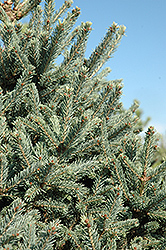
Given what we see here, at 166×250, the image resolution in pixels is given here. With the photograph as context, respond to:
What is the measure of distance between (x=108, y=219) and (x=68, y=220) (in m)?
0.36

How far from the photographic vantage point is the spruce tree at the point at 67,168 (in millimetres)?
1272

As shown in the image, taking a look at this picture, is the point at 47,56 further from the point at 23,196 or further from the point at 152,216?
the point at 152,216

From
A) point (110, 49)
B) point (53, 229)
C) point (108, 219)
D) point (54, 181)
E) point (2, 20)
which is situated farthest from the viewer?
point (110, 49)

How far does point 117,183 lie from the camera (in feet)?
4.89

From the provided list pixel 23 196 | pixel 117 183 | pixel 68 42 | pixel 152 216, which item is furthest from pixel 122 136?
pixel 68 42

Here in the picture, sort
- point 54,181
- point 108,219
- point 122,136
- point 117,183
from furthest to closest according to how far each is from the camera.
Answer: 1. point 122,136
2. point 117,183
3. point 54,181
4. point 108,219

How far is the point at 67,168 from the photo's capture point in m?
1.31

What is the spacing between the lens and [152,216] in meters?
1.41

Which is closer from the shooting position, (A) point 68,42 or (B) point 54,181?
(B) point 54,181

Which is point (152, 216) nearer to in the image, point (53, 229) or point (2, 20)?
point (53, 229)

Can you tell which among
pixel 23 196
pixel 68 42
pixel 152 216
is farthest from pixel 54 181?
pixel 68 42

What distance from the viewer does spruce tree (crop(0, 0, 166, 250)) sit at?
1272 mm

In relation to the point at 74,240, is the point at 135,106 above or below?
above

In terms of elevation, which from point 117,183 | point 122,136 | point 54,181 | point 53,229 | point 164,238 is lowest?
point 53,229
